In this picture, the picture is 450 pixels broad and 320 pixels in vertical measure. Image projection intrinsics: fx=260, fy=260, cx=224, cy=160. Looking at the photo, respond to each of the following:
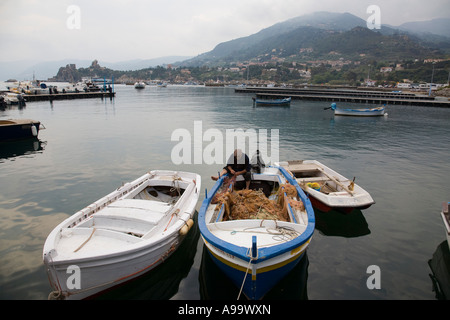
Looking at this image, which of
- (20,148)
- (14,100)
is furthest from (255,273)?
(14,100)

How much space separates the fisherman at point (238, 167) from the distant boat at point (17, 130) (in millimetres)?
22091

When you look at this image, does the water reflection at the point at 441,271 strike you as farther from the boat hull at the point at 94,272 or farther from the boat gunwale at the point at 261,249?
the boat hull at the point at 94,272

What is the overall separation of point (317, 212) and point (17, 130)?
26.7m

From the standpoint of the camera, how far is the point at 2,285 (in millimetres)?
7047

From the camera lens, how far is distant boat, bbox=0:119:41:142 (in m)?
23.2

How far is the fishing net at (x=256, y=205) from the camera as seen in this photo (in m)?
8.84

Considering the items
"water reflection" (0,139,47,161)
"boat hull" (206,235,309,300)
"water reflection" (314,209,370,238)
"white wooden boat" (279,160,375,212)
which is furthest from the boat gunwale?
"water reflection" (0,139,47,161)

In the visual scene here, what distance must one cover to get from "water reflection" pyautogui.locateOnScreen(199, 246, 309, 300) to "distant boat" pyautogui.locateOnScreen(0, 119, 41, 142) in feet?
80.8

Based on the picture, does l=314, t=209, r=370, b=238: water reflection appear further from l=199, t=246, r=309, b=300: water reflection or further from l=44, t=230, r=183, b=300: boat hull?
l=44, t=230, r=183, b=300: boat hull

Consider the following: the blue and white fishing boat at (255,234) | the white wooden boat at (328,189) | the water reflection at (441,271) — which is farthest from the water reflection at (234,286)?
the water reflection at (441,271)

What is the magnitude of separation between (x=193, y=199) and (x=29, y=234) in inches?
242

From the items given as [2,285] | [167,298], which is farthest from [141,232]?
[2,285]
